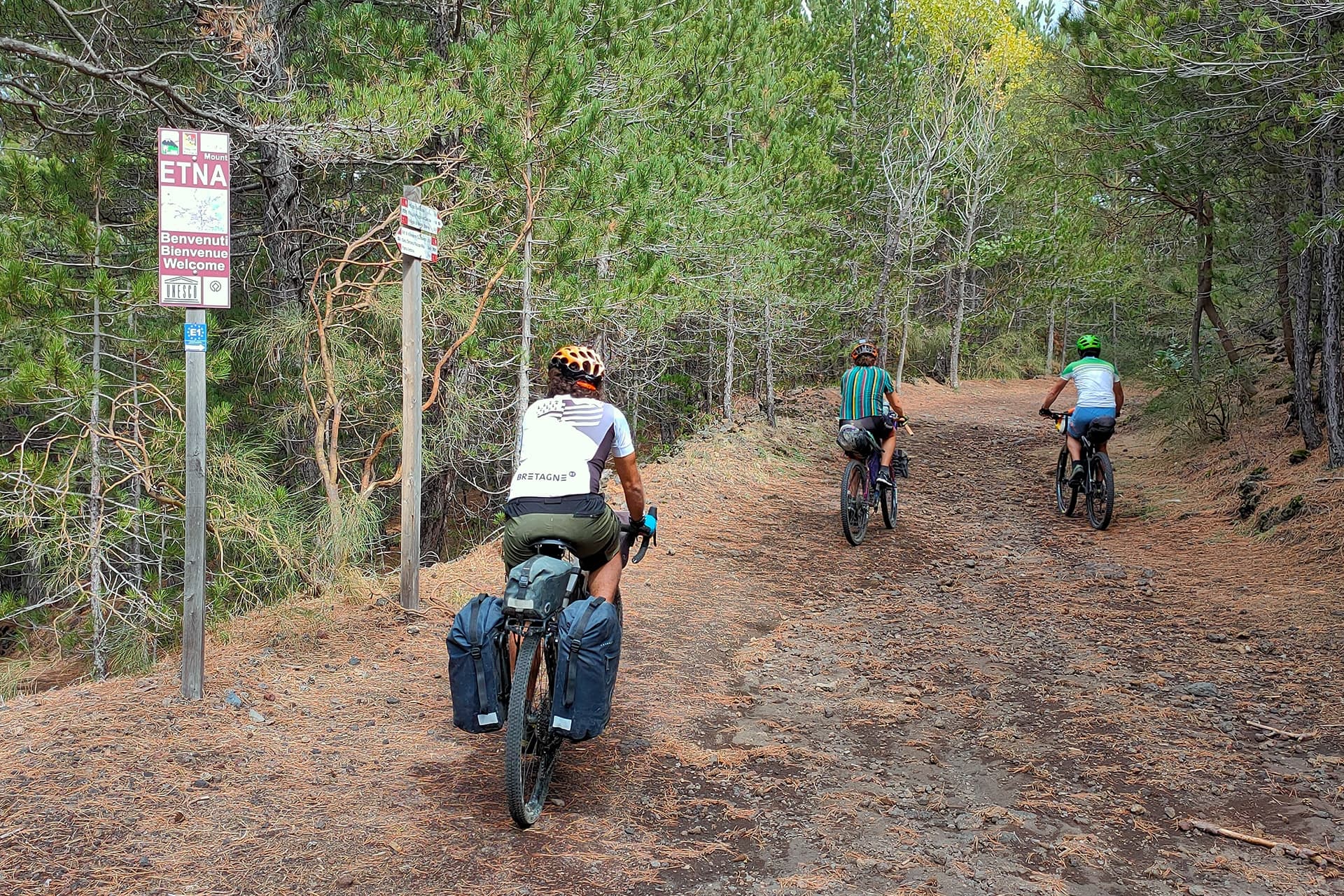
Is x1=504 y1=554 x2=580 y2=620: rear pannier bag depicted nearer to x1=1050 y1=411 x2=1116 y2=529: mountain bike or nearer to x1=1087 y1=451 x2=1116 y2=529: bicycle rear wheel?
x1=1050 y1=411 x2=1116 y2=529: mountain bike

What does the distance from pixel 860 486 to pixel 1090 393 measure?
2.71m

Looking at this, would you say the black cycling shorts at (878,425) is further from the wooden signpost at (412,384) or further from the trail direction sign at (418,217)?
the trail direction sign at (418,217)

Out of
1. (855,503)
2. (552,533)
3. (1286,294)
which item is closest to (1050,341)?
(1286,294)

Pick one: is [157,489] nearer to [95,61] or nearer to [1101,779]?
[95,61]

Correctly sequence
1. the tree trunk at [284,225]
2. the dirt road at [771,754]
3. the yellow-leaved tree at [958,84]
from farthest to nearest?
the yellow-leaved tree at [958,84] → the tree trunk at [284,225] → the dirt road at [771,754]

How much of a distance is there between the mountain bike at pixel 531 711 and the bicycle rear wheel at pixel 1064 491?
843 cm

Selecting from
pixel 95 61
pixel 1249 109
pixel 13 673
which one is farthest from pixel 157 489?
pixel 1249 109

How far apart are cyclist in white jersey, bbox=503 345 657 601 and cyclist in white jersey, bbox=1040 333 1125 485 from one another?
715cm

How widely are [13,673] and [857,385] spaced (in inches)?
304

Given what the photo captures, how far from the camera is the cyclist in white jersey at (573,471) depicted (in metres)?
4.24

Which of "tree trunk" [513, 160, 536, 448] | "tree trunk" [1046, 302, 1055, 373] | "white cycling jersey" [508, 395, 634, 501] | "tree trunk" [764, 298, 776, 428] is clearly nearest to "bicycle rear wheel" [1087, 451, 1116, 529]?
"tree trunk" [764, 298, 776, 428]

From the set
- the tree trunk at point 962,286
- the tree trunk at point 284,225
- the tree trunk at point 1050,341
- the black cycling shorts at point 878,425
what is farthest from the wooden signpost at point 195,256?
the tree trunk at point 1050,341

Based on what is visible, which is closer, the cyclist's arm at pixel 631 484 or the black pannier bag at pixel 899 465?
the cyclist's arm at pixel 631 484

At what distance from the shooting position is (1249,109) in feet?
30.7
